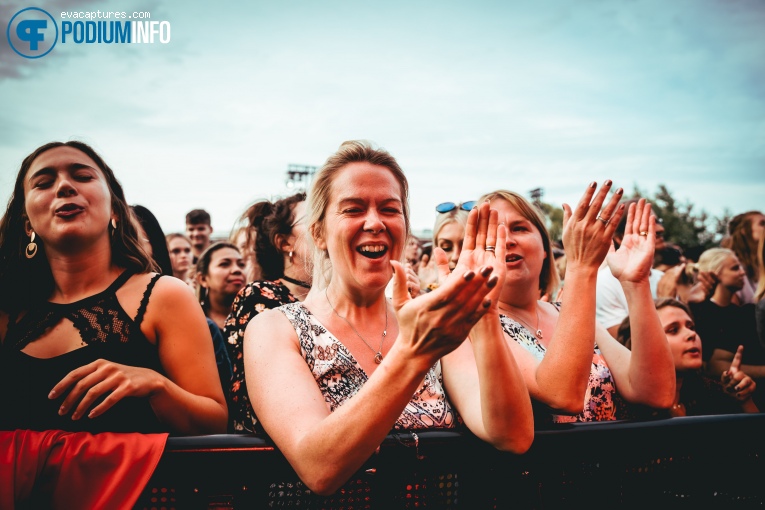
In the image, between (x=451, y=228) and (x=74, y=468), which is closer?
(x=74, y=468)

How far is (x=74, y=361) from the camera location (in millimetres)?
1816

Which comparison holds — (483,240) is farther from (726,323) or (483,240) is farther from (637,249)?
(726,323)

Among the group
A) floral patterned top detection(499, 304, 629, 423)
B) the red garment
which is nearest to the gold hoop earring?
the red garment

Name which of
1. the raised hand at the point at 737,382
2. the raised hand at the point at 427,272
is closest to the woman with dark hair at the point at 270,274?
the raised hand at the point at 427,272

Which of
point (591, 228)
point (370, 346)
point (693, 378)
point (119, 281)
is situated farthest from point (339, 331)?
point (693, 378)

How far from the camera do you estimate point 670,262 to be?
6609 mm

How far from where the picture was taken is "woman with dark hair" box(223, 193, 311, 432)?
9.00 feet

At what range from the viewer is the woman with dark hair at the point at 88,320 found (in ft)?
5.77

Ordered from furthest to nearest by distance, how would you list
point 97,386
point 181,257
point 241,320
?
point 181,257 → point 241,320 → point 97,386

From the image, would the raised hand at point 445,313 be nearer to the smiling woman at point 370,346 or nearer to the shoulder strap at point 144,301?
the smiling woman at point 370,346

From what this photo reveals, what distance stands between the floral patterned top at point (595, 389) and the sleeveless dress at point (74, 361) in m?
1.47

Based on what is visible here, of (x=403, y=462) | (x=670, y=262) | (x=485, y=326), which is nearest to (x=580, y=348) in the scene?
(x=485, y=326)

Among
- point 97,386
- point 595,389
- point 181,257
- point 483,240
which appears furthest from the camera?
point 181,257

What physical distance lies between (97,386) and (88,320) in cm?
37
